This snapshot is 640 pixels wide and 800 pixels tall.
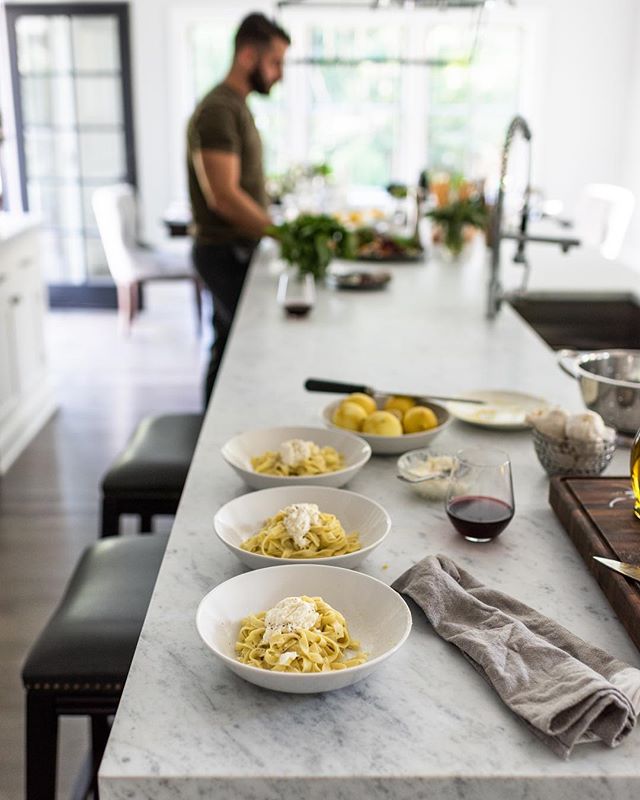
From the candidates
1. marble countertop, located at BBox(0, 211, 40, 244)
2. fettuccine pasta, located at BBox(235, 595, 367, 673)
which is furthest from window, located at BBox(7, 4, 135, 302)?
fettuccine pasta, located at BBox(235, 595, 367, 673)

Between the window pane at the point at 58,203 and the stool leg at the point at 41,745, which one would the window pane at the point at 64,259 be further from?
the stool leg at the point at 41,745

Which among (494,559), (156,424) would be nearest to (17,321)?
(156,424)

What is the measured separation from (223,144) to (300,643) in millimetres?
2824

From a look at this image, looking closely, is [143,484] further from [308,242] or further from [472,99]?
[472,99]

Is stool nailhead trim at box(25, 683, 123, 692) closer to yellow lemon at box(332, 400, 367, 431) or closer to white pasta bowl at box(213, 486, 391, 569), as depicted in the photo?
white pasta bowl at box(213, 486, 391, 569)

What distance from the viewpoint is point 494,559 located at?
132 cm

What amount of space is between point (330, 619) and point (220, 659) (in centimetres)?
13

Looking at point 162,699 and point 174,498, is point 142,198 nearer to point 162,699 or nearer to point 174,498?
point 174,498

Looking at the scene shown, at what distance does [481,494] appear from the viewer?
1.35m

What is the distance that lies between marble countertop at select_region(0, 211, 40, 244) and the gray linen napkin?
327cm

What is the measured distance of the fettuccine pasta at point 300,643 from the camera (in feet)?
3.26

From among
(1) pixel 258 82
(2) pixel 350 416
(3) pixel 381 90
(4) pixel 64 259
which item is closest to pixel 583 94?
(3) pixel 381 90

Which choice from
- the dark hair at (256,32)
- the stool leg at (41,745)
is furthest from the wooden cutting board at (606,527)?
the dark hair at (256,32)

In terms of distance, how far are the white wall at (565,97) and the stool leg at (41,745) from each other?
6.37 m
